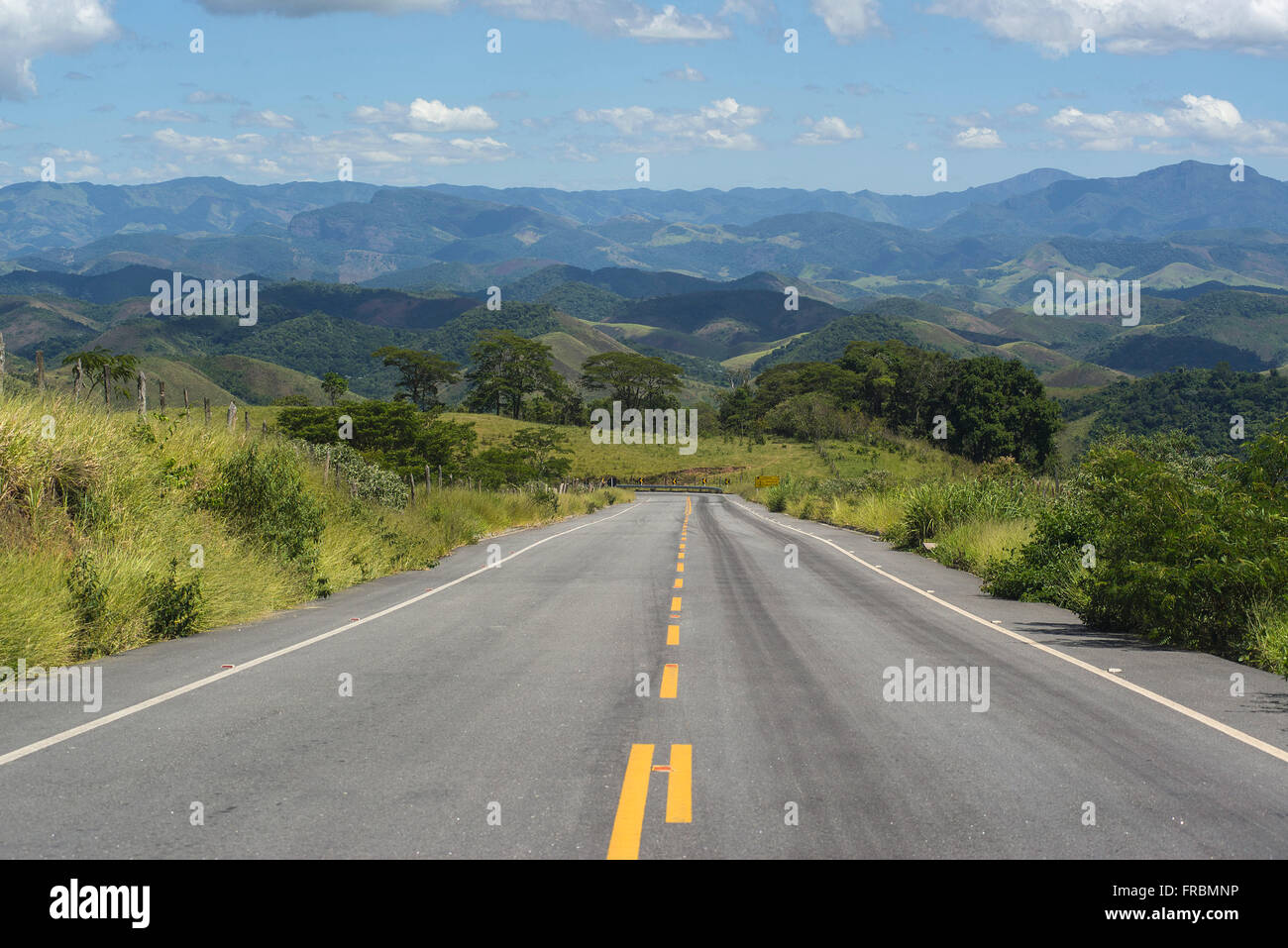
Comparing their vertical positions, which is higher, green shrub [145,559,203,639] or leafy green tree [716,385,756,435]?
leafy green tree [716,385,756,435]

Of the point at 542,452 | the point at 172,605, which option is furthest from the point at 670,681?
the point at 542,452

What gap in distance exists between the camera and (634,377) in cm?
14575

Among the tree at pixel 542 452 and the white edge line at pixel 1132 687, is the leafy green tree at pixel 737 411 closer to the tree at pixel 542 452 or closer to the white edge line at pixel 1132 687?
the tree at pixel 542 452

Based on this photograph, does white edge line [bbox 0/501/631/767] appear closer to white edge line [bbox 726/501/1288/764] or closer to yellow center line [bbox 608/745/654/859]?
white edge line [bbox 726/501/1288/764]

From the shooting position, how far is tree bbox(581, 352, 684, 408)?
144000 mm

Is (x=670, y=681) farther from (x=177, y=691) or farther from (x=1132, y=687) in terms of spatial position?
(x=177, y=691)

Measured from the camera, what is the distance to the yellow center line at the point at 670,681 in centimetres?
789

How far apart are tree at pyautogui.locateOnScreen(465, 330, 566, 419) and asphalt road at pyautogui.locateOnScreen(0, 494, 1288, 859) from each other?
129315 mm

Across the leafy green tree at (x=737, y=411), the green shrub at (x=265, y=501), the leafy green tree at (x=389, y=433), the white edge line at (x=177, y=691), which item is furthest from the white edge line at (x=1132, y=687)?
the leafy green tree at (x=737, y=411)

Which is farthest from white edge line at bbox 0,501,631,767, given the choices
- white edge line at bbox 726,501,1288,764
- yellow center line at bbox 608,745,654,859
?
yellow center line at bbox 608,745,654,859

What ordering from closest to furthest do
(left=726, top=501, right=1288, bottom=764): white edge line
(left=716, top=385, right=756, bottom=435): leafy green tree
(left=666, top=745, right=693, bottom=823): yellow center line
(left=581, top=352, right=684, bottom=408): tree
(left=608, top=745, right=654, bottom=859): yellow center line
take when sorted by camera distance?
(left=608, top=745, right=654, bottom=859): yellow center line
(left=666, top=745, right=693, bottom=823): yellow center line
(left=726, top=501, right=1288, bottom=764): white edge line
(left=716, top=385, right=756, bottom=435): leafy green tree
(left=581, top=352, right=684, bottom=408): tree

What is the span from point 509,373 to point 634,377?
17.7 meters
